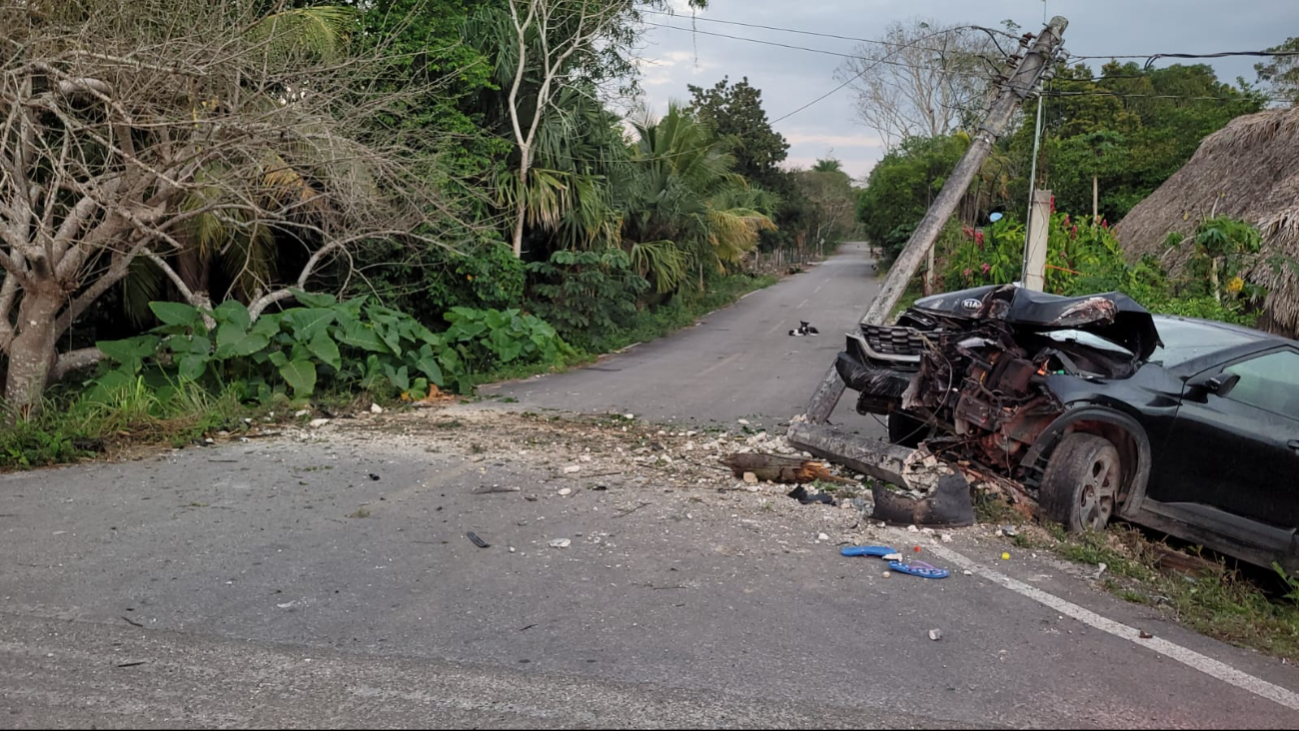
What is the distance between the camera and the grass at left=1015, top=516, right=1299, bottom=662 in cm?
481

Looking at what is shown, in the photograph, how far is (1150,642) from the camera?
179 inches

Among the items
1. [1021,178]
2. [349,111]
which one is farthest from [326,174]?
[1021,178]

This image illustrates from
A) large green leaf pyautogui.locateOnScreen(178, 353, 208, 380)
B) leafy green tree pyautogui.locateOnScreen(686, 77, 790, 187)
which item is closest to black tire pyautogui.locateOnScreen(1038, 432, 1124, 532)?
large green leaf pyautogui.locateOnScreen(178, 353, 208, 380)

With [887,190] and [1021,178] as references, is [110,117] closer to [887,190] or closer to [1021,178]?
[1021,178]

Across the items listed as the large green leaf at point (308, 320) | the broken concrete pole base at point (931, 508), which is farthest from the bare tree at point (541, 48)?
the broken concrete pole base at point (931, 508)

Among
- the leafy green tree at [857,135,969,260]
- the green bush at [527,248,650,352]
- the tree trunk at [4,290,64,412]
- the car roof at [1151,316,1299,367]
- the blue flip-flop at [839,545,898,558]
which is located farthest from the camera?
the leafy green tree at [857,135,969,260]

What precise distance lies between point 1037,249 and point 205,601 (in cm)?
1192

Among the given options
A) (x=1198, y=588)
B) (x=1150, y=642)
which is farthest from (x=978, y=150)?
(x=1150, y=642)

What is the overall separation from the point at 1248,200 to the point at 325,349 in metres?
14.3

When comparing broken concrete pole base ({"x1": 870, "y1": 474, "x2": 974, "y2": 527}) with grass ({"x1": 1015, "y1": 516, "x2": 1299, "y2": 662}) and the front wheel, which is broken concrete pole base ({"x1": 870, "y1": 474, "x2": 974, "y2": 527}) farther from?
the front wheel

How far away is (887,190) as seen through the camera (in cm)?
4269

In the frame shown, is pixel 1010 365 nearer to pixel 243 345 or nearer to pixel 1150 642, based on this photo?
pixel 1150 642

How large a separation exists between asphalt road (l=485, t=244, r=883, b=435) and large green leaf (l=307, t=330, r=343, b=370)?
8.25 ft

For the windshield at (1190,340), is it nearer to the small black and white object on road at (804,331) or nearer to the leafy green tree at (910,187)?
the small black and white object on road at (804,331)
